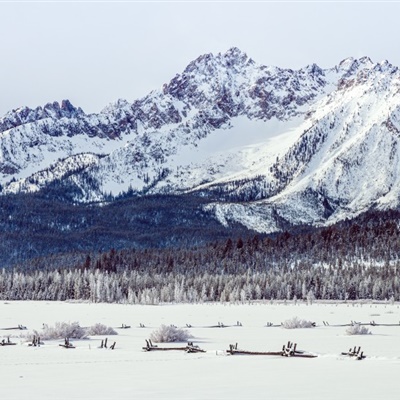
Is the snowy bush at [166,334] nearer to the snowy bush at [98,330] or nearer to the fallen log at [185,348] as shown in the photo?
the fallen log at [185,348]

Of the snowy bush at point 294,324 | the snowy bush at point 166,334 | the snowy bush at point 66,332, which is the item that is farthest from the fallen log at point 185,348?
the snowy bush at point 294,324

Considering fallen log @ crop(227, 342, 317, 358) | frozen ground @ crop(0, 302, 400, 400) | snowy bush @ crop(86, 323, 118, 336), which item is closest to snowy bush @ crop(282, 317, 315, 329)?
frozen ground @ crop(0, 302, 400, 400)

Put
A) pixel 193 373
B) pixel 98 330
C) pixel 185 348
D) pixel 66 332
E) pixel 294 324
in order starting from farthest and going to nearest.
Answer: pixel 294 324 → pixel 98 330 → pixel 66 332 → pixel 185 348 → pixel 193 373

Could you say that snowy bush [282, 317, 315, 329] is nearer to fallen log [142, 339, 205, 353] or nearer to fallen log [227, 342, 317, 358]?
fallen log [142, 339, 205, 353]

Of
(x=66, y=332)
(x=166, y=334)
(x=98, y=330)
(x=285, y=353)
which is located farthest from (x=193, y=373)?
(x=98, y=330)

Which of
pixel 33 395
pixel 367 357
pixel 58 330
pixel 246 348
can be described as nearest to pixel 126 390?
pixel 33 395

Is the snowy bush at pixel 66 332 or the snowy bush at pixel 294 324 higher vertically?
the snowy bush at pixel 294 324

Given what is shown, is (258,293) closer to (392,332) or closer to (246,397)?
(392,332)

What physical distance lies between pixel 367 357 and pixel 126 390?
51.0 ft

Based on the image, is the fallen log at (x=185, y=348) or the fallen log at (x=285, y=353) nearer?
the fallen log at (x=285, y=353)

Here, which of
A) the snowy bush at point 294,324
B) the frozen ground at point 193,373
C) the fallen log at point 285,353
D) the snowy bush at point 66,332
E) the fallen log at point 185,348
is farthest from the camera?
the snowy bush at point 294,324

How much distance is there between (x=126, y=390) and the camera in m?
23.9

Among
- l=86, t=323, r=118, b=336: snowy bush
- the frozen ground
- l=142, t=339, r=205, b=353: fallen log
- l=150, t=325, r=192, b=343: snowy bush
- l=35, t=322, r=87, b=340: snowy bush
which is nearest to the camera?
the frozen ground

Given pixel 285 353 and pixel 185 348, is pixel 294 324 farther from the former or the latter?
pixel 285 353
